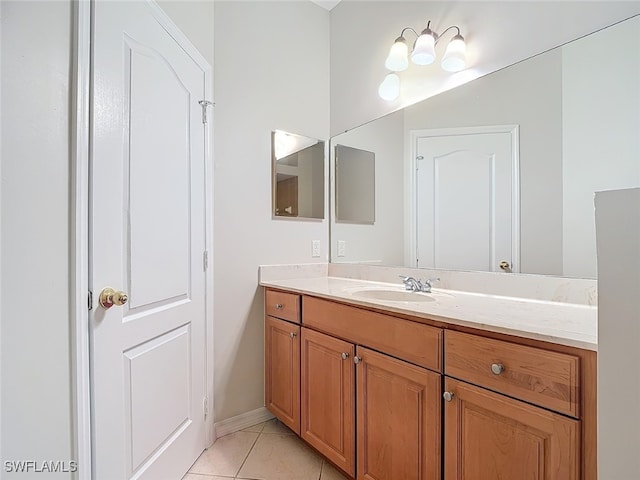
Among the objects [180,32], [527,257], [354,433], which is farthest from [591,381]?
[180,32]

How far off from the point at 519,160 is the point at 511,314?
752 mm

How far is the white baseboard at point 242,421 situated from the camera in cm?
184

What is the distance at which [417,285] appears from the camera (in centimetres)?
166

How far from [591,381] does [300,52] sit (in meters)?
2.30

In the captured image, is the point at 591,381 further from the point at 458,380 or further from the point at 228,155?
the point at 228,155

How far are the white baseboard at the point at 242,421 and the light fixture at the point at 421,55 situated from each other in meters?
2.07

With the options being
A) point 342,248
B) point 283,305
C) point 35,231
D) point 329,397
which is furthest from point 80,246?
point 342,248

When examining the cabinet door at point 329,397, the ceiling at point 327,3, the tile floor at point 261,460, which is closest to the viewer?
the cabinet door at point 329,397

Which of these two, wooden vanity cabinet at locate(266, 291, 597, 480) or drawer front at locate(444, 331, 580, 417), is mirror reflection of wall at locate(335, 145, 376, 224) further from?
drawer front at locate(444, 331, 580, 417)

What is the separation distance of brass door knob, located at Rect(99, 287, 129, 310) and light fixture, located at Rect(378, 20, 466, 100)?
172cm

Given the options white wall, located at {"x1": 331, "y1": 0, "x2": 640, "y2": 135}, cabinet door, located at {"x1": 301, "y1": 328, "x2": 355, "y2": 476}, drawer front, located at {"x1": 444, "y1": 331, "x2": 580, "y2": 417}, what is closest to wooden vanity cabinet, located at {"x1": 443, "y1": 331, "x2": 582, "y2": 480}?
drawer front, located at {"x1": 444, "y1": 331, "x2": 580, "y2": 417}

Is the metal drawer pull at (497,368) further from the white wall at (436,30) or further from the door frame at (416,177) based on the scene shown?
the white wall at (436,30)

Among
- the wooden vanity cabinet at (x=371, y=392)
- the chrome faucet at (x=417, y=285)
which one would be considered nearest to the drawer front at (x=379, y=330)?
the wooden vanity cabinet at (x=371, y=392)

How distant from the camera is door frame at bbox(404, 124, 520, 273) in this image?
1.43 m
